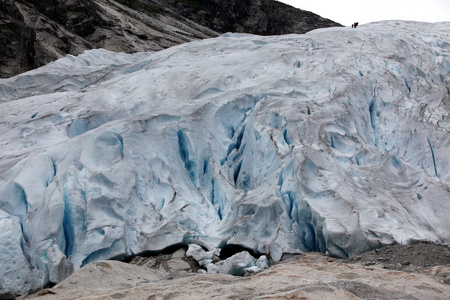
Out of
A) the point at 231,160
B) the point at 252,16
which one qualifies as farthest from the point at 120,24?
the point at 231,160

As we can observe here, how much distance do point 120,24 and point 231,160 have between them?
32187mm

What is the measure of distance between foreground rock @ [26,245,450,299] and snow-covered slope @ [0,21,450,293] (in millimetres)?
1026

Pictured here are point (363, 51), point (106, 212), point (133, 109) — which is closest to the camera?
point (106, 212)

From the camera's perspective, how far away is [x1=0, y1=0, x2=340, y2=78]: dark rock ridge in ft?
73.4

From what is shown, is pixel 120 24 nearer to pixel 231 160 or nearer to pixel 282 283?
pixel 231 160

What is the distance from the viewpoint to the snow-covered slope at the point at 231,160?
6.78 metres

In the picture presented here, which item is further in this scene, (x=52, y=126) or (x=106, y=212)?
(x=52, y=126)

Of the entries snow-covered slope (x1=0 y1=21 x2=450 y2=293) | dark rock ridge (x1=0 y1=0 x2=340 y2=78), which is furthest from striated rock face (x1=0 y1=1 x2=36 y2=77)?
snow-covered slope (x1=0 y1=21 x2=450 y2=293)

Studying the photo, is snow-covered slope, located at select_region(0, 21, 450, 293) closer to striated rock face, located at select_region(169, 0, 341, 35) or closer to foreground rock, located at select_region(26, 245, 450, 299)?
foreground rock, located at select_region(26, 245, 450, 299)

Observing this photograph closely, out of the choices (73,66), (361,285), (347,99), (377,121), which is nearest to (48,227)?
(361,285)

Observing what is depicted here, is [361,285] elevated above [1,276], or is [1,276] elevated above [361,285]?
[361,285]

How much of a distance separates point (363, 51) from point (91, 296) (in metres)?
10.5

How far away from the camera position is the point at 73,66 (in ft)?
48.9

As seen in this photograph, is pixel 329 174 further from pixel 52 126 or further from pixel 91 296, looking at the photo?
pixel 52 126
